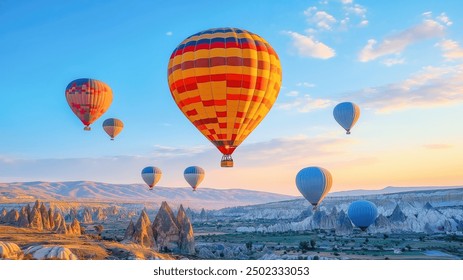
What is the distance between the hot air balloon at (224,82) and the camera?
32.5 m

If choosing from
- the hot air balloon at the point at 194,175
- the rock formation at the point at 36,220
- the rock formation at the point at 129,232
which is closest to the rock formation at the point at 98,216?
the hot air balloon at the point at 194,175

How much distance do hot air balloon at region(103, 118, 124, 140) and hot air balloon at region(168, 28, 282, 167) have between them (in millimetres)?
47794

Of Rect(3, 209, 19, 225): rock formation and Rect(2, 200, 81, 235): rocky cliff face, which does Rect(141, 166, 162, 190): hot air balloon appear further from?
Rect(3, 209, 19, 225): rock formation

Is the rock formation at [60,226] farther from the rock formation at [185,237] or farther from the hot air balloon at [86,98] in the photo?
the rock formation at [185,237]

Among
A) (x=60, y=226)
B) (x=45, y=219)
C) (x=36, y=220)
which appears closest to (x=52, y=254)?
(x=60, y=226)

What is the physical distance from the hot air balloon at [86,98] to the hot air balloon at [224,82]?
26.1 m

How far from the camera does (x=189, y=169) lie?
10450cm

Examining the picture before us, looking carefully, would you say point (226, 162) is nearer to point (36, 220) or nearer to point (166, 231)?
point (166, 231)

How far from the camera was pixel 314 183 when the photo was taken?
218ft

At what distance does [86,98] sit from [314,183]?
31079mm

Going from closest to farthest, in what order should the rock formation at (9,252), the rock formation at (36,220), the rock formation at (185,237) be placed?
the rock formation at (9,252) < the rock formation at (185,237) < the rock formation at (36,220)

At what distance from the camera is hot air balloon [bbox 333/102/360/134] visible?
66.7m

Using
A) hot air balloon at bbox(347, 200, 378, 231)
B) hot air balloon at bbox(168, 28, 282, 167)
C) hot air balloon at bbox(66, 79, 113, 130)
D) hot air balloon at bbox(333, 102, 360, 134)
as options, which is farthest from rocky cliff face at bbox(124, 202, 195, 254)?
hot air balloon at bbox(347, 200, 378, 231)
